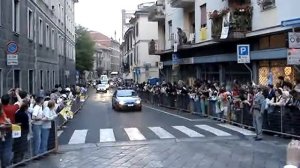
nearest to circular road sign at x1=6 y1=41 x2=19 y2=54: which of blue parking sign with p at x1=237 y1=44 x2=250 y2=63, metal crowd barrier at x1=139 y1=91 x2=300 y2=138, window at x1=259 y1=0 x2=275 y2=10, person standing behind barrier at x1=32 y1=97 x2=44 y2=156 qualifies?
person standing behind barrier at x1=32 y1=97 x2=44 y2=156

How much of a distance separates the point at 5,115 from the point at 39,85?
71.0 feet

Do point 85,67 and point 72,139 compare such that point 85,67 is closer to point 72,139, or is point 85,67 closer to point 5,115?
point 72,139

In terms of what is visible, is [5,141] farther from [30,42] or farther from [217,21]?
[217,21]

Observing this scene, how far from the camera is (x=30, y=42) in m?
28.0

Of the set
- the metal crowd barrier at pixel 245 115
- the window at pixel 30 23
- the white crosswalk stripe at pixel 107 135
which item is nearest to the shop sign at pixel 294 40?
the metal crowd barrier at pixel 245 115

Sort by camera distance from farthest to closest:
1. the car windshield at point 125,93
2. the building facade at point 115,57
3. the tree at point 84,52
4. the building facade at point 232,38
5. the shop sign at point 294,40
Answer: the building facade at point 115,57, the tree at point 84,52, the car windshield at point 125,93, the building facade at point 232,38, the shop sign at point 294,40

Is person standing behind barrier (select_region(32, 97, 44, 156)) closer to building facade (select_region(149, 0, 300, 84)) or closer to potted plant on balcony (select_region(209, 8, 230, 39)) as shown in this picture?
building facade (select_region(149, 0, 300, 84))

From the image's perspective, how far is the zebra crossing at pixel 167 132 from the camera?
52.6 ft

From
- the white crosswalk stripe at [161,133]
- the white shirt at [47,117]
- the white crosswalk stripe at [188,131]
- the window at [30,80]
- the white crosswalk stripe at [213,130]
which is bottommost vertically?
the white crosswalk stripe at [161,133]

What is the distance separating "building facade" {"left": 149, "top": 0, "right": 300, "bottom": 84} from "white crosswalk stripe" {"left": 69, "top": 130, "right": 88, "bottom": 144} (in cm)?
729

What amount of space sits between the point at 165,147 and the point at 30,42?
1677 centimetres

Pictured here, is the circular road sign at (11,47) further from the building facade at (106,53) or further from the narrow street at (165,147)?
the building facade at (106,53)

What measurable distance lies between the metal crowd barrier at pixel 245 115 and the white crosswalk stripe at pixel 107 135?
5.10m

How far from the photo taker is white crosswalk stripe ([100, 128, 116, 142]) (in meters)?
15.8
